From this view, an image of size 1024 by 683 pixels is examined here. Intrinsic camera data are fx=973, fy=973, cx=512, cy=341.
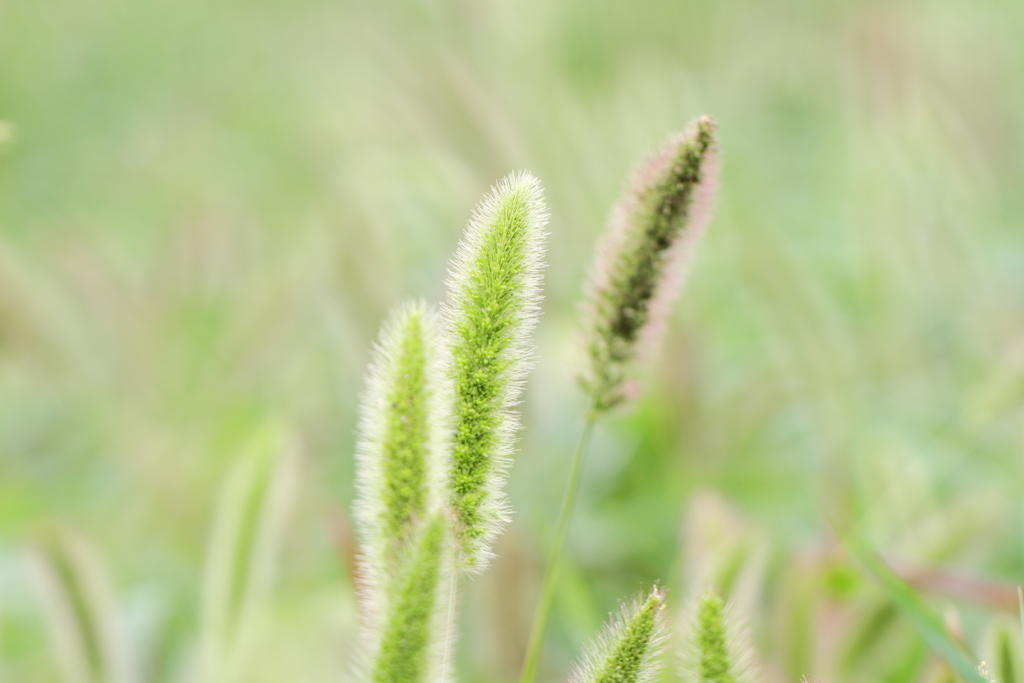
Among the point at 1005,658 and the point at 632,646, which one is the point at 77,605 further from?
the point at 1005,658

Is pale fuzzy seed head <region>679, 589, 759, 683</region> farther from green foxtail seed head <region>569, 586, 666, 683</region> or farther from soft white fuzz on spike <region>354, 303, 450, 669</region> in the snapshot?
soft white fuzz on spike <region>354, 303, 450, 669</region>

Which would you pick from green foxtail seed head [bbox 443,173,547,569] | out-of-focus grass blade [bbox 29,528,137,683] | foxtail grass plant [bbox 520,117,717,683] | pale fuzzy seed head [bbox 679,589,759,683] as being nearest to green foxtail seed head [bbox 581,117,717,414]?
foxtail grass plant [bbox 520,117,717,683]

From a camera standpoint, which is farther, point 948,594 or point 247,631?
point 948,594

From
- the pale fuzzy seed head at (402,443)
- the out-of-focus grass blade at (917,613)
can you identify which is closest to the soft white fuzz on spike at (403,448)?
the pale fuzzy seed head at (402,443)

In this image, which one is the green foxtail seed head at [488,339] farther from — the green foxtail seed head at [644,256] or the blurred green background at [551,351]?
the blurred green background at [551,351]

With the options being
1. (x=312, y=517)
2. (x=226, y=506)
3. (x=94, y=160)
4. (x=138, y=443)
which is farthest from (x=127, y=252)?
(x=226, y=506)

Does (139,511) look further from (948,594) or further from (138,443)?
(948,594)
